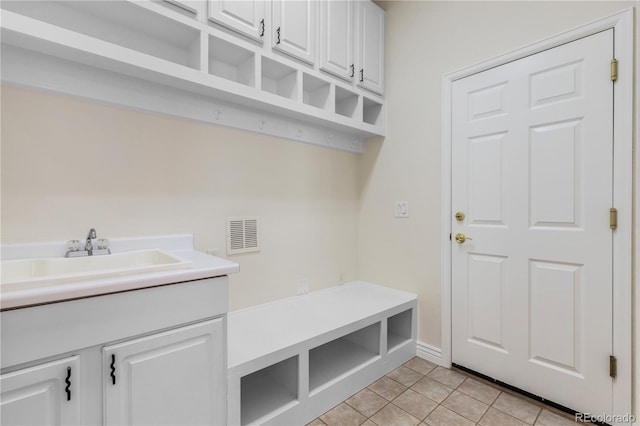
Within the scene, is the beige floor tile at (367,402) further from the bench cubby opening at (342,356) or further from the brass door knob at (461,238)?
the brass door knob at (461,238)

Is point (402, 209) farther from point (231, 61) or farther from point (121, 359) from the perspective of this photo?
point (121, 359)

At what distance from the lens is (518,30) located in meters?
1.82

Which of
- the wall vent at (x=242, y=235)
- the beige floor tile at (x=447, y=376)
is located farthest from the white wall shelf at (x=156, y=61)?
the beige floor tile at (x=447, y=376)

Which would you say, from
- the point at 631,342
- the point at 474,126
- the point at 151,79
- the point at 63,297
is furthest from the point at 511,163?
the point at 63,297

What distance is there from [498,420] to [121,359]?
184 cm

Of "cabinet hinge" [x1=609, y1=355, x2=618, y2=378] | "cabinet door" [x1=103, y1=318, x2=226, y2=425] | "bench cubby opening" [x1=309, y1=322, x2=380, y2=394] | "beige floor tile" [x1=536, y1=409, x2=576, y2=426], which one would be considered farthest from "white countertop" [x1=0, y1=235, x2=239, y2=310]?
"cabinet hinge" [x1=609, y1=355, x2=618, y2=378]

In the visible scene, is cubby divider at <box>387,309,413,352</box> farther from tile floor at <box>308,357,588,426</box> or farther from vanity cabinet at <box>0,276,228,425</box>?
vanity cabinet at <box>0,276,228,425</box>

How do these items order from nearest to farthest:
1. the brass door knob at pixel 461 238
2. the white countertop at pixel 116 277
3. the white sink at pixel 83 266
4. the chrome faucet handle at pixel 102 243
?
the white countertop at pixel 116 277 → the white sink at pixel 83 266 → the chrome faucet handle at pixel 102 243 → the brass door knob at pixel 461 238

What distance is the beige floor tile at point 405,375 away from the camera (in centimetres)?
198

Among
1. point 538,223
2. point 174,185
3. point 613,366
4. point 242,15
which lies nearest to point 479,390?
point 613,366

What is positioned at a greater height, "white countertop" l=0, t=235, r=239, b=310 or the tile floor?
"white countertop" l=0, t=235, r=239, b=310

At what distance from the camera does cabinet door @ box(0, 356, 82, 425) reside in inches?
34.7

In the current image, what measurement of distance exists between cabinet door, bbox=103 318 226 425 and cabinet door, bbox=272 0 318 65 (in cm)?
159

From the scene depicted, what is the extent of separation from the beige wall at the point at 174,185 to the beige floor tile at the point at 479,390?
1.15m
